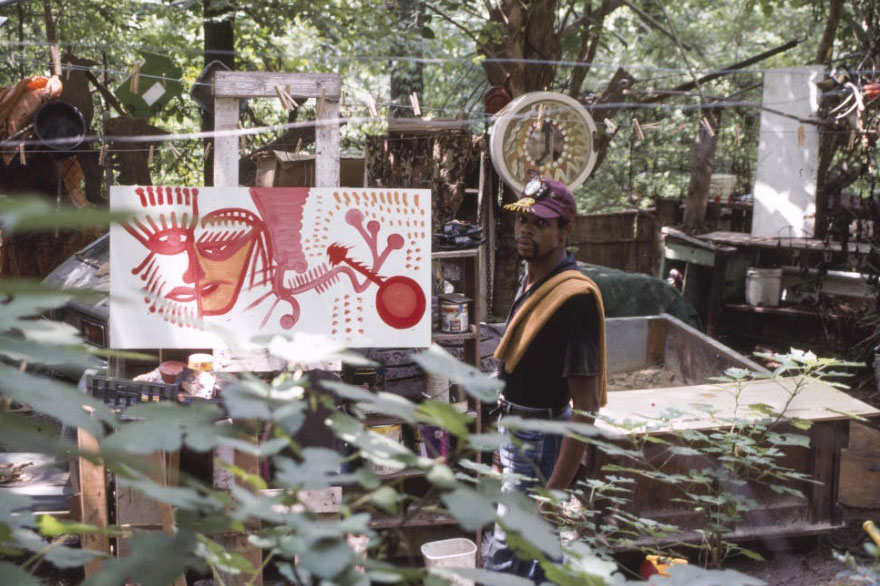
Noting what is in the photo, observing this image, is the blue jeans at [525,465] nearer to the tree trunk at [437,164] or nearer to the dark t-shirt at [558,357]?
the dark t-shirt at [558,357]

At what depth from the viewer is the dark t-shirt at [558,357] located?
9.73 feet

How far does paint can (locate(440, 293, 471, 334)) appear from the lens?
4410 mm

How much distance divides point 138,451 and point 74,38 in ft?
38.4

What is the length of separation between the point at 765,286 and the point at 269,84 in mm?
7151

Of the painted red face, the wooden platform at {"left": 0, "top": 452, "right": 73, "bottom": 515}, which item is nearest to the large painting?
the painted red face

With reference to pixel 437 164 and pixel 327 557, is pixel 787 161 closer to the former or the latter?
pixel 437 164

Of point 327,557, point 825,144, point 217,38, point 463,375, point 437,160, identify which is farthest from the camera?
point 825,144

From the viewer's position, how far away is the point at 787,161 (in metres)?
9.72

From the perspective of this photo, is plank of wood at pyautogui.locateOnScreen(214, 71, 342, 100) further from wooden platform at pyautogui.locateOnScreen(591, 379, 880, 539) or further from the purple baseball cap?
wooden platform at pyautogui.locateOnScreen(591, 379, 880, 539)

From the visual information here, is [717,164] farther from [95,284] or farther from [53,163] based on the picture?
[95,284]

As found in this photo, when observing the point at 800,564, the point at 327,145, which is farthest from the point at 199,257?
the point at 800,564

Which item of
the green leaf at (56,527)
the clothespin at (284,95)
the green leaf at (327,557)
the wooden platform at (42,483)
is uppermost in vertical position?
the clothespin at (284,95)

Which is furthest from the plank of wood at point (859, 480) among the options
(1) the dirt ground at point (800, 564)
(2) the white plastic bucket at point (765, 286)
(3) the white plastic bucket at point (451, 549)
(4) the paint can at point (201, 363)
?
(4) the paint can at point (201, 363)

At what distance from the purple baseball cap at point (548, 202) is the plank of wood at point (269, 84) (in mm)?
1553
